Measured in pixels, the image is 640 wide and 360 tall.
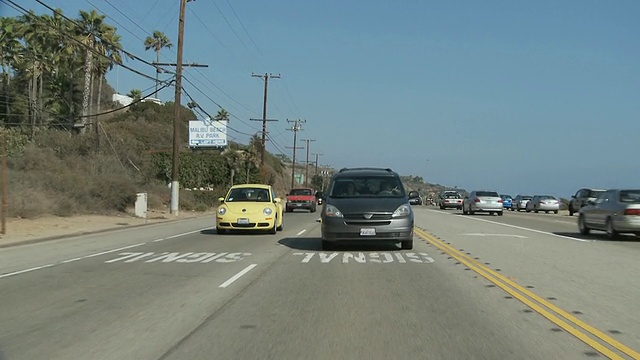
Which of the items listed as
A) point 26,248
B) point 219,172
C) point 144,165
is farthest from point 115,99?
point 26,248

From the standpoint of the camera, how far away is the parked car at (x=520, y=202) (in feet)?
204

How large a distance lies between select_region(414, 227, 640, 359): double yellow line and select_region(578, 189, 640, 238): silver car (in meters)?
8.15

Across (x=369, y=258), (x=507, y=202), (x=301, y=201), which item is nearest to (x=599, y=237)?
(x=369, y=258)

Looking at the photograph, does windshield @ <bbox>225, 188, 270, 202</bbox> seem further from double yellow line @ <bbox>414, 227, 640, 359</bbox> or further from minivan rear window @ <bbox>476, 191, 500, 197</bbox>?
minivan rear window @ <bbox>476, 191, 500, 197</bbox>

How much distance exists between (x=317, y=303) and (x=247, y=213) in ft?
40.0

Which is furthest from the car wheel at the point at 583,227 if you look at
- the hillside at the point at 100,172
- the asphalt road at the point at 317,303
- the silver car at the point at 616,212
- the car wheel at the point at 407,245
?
the hillside at the point at 100,172

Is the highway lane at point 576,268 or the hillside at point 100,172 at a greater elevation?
the hillside at point 100,172

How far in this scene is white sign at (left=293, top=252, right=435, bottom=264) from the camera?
14.1 m

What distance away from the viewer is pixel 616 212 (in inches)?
796

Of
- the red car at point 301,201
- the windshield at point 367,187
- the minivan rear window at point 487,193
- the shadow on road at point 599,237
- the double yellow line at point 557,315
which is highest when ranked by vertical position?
the minivan rear window at point 487,193

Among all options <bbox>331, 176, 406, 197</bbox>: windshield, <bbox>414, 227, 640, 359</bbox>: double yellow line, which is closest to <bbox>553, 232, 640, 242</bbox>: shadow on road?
<bbox>331, 176, 406, 197</bbox>: windshield

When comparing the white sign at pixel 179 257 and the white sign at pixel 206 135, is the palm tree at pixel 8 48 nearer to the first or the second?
the white sign at pixel 206 135

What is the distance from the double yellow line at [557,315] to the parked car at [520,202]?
49996 mm

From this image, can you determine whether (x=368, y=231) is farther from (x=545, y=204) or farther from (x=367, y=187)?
(x=545, y=204)
